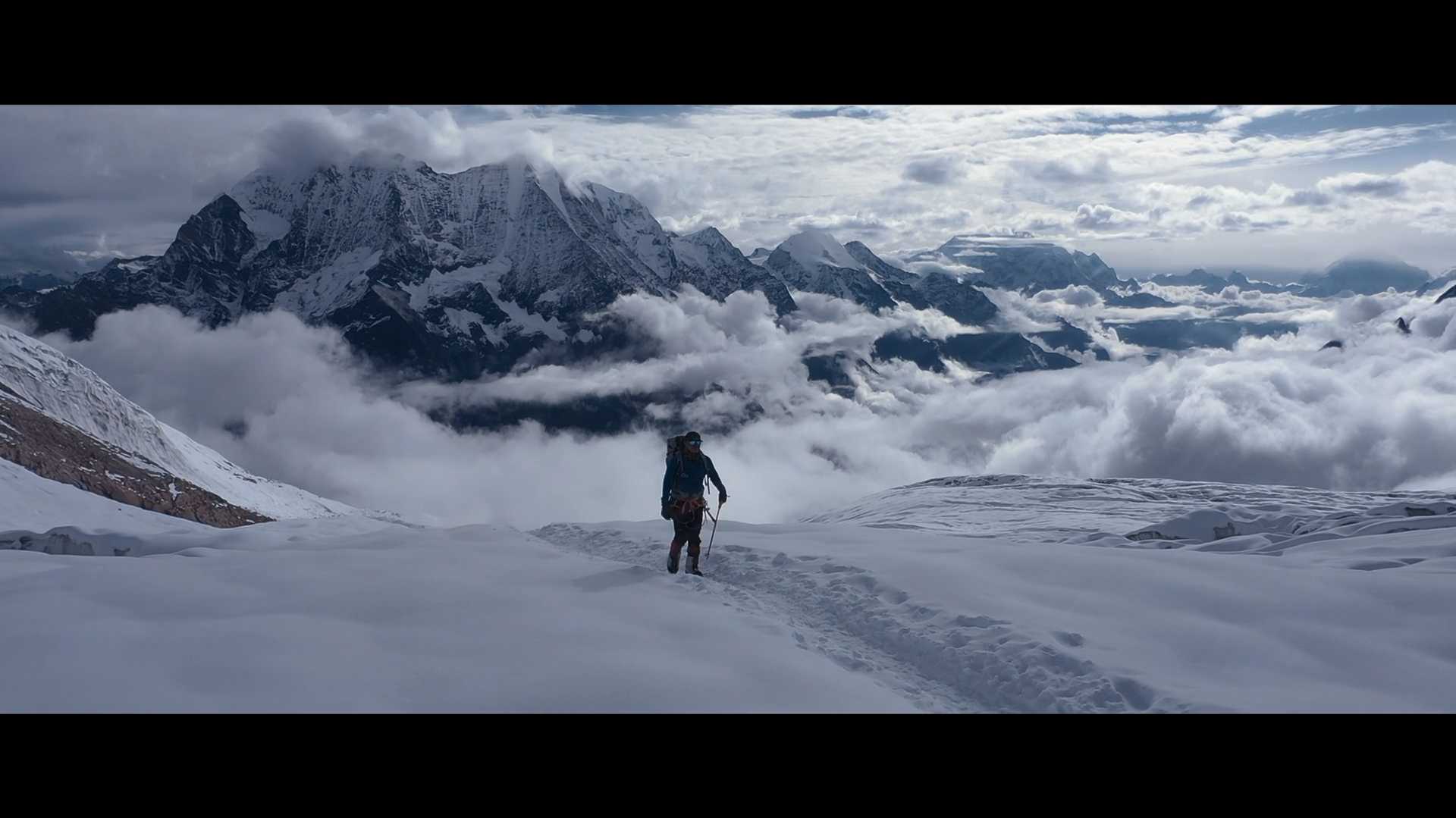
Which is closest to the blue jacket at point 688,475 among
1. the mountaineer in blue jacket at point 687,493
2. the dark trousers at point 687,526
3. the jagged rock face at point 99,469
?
the mountaineer in blue jacket at point 687,493

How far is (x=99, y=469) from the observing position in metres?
142

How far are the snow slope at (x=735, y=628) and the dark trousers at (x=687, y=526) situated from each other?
761 mm

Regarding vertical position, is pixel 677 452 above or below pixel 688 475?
above

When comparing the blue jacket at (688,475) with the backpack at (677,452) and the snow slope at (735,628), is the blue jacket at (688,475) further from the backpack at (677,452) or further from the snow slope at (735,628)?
the snow slope at (735,628)

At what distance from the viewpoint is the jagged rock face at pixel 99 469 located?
420 ft

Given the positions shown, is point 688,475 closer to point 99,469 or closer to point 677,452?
point 677,452

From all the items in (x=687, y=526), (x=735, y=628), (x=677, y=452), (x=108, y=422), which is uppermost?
(x=677, y=452)

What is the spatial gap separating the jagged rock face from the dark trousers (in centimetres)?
13457

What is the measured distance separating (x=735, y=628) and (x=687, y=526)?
4.17 metres

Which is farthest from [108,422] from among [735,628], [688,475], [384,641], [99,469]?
[735,628]

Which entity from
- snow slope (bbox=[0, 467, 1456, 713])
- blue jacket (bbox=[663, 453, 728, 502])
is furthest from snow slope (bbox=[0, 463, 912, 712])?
blue jacket (bbox=[663, 453, 728, 502])

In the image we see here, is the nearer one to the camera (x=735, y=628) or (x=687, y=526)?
(x=735, y=628)
